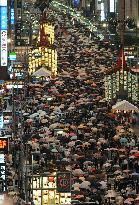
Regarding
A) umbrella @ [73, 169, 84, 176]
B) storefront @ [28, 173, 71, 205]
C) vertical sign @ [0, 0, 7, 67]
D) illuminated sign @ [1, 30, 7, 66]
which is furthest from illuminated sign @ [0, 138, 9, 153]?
illuminated sign @ [1, 30, 7, 66]

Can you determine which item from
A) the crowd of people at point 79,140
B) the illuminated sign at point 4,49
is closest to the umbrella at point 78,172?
the crowd of people at point 79,140

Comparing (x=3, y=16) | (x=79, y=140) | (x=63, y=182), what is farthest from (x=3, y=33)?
(x=63, y=182)

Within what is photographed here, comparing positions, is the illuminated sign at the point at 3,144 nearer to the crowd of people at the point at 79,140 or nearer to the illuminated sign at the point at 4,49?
the crowd of people at the point at 79,140

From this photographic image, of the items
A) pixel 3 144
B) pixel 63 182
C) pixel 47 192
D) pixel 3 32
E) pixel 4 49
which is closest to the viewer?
pixel 63 182

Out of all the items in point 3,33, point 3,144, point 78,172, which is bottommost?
point 78,172

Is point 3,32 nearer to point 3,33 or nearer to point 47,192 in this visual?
point 3,33

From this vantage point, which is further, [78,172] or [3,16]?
[3,16]

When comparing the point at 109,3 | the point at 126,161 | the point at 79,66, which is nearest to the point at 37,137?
the point at 126,161
